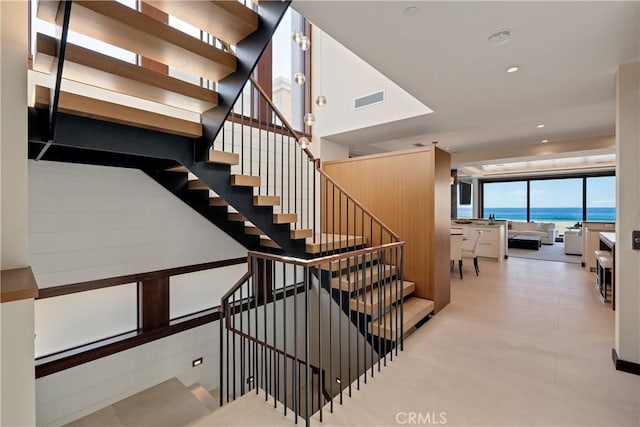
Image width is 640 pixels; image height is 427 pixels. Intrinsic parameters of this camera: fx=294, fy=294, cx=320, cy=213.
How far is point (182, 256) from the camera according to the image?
3.86 m

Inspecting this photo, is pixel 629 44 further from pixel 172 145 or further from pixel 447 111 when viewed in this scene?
pixel 172 145

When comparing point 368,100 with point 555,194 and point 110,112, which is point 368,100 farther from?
point 555,194

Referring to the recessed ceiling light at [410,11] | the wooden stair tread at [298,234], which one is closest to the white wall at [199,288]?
the wooden stair tread at [298,234]

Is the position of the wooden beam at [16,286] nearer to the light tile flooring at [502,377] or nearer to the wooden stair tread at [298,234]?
the light tile flooring at [502,377]

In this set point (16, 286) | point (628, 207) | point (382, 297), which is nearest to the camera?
point (16, 286)

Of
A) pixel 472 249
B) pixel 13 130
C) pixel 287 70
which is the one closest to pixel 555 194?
pixel 472 249

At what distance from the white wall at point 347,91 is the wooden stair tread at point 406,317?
2581mm

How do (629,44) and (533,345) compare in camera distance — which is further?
(533,345)

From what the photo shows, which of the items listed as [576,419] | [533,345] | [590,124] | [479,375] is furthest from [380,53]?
[590,124]

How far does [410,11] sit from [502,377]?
3013 millimetres

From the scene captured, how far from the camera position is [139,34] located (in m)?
1.52

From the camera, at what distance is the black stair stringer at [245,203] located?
261 centimetres

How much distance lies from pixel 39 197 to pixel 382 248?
3.35 m

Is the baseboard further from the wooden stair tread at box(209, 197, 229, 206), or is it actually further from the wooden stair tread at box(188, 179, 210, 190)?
the wooden stair tread at box(188, 179, 210, 190)
